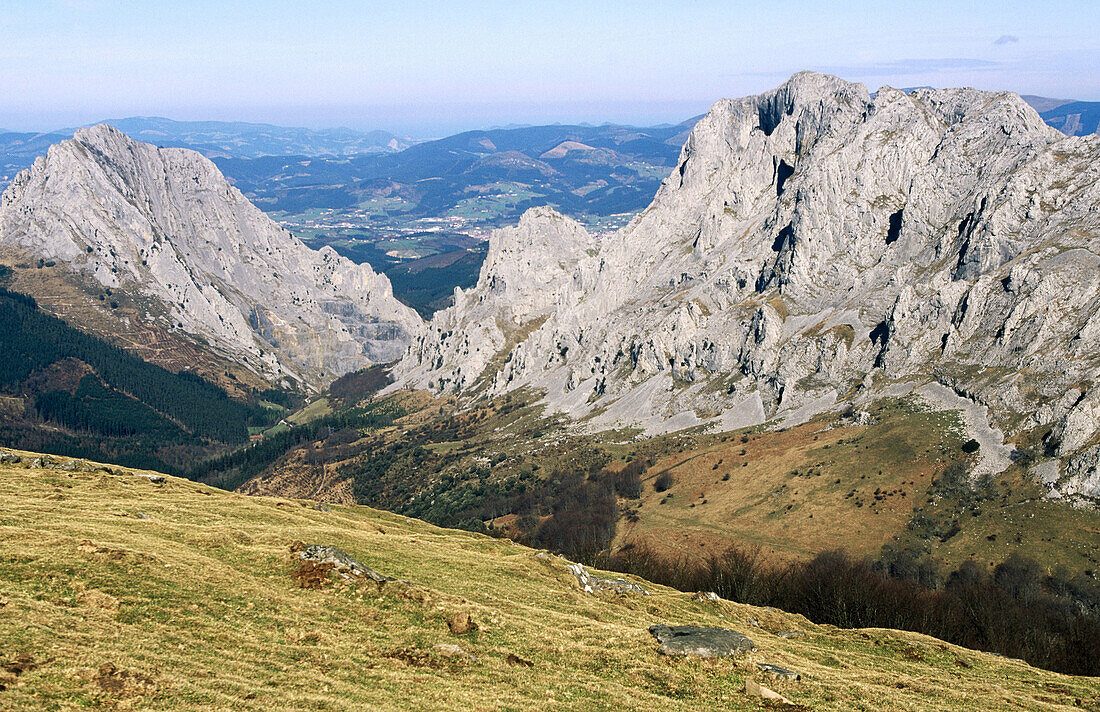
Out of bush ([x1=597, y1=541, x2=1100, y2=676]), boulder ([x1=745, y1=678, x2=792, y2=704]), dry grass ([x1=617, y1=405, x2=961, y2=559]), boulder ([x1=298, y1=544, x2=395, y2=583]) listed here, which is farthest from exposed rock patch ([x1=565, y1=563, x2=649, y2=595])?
dry grass ([x1=617, y1=405, x2=961, y2=559])

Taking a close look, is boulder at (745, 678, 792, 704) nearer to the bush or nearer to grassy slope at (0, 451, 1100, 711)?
grassy slope at (0, 451, 1100, 711)

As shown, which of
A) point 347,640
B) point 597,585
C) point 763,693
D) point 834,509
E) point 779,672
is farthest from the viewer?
point 834,509

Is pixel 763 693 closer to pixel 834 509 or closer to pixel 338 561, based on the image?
pixel 338 561

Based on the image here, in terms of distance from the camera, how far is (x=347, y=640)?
4822cm

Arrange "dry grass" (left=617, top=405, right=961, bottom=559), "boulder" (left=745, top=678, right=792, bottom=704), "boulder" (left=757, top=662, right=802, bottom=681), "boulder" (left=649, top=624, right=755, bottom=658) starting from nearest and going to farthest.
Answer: "boulder" (left=745, top=678, right=792, bottom=704) → "boulder" (left=757, top=662, right=802, bottom=681) → "boulder" (left=649, top=624, right=755, bottom=658) → "dry grass" (left=617, top=405, right=961, bottom=559)

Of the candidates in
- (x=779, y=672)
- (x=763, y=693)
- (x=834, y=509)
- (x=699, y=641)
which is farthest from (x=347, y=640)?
(x=834, y=509)

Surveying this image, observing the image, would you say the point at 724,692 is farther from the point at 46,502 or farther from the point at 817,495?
the point at 817,495

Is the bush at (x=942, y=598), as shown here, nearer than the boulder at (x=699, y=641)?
No

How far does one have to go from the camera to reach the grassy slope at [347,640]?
39.3 m

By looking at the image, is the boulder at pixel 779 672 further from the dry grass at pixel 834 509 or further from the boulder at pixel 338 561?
the dry grass at pixel 834 509

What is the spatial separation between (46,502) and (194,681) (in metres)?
48.1

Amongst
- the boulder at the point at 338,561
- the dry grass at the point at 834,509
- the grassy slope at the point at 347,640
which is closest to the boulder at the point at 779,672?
the grassy slope at the point at 347,640

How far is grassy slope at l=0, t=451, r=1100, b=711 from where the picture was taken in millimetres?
39344

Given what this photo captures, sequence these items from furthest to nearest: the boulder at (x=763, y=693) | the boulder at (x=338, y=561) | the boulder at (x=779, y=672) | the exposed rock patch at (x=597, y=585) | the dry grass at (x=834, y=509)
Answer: the dry grass at (x=834, y=509) → the exposed rock patch at (x=597, y=585) → the boulder at (x=338, y=561) → the boulder at (x=779, y=672) → the boulder at (x=763, y=693)
